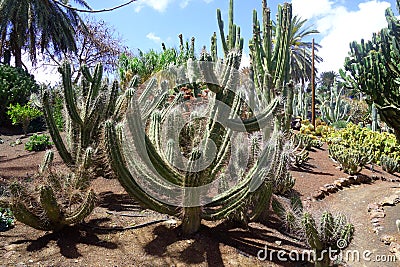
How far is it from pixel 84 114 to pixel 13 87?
843 centimetres

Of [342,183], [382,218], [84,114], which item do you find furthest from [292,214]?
[342,183]

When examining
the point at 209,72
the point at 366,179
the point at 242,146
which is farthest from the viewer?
the point at 366,179

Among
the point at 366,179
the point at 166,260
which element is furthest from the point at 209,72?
the point at 366,179

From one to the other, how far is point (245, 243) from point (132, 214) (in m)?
1.25

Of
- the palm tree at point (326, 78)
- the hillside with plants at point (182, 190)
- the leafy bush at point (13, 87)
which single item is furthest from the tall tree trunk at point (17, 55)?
the palm tree at point (326, 78)

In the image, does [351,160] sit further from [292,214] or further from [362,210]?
[292,214]

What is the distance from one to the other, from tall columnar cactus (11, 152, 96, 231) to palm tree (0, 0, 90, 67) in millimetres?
13313

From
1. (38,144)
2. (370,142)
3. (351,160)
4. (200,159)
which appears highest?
(370,142)

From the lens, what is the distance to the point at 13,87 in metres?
11.0

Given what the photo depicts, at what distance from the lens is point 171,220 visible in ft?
11.8

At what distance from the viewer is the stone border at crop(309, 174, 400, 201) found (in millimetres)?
5602

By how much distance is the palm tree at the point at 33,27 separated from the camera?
15141mm

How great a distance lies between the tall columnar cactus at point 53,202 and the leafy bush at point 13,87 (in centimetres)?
863

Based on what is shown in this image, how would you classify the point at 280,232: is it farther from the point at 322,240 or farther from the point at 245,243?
the point at 322,240
